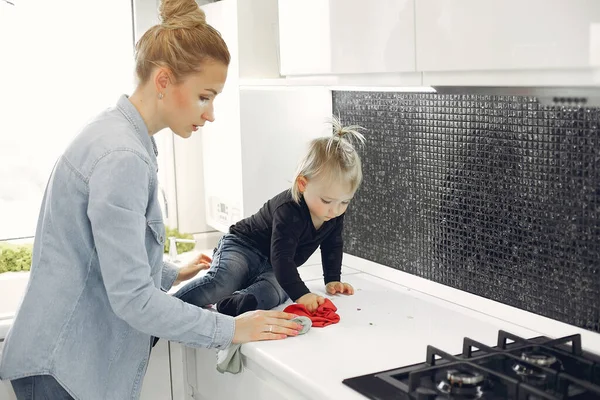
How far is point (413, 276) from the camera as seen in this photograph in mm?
2186

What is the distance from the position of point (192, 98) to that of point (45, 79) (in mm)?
1409

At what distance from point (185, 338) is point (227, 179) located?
103cm

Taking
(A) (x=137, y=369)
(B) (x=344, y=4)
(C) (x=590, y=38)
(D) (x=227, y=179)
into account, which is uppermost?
(B) (x=344, y=4)

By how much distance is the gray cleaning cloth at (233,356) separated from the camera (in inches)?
69.2

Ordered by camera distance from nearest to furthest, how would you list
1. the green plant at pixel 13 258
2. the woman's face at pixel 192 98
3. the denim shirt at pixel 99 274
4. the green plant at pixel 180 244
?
the denim shirt at pixel 99 274
the woman's face at pixel 192 98
the green plant at pixel 13 258
the green plant at pixel 180 244

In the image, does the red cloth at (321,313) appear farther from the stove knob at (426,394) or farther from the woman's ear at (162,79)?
the woman's ear at (162,79)

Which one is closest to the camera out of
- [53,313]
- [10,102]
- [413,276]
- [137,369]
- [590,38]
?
[590,38]

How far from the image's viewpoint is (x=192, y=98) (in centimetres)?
159

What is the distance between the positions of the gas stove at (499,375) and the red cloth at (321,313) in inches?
12.2

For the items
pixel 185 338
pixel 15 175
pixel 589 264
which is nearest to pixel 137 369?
pixel 185 338

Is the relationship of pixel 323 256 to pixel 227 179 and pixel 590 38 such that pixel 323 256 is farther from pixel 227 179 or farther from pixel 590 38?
pixel 590 38

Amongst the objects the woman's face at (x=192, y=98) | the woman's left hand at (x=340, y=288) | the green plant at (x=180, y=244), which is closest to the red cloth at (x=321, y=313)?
the woman's left hand at (x=340, y=288)

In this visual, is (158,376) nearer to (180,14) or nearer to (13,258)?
(13,258)

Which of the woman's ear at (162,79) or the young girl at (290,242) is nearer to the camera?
the woman's ear at (162,79)
